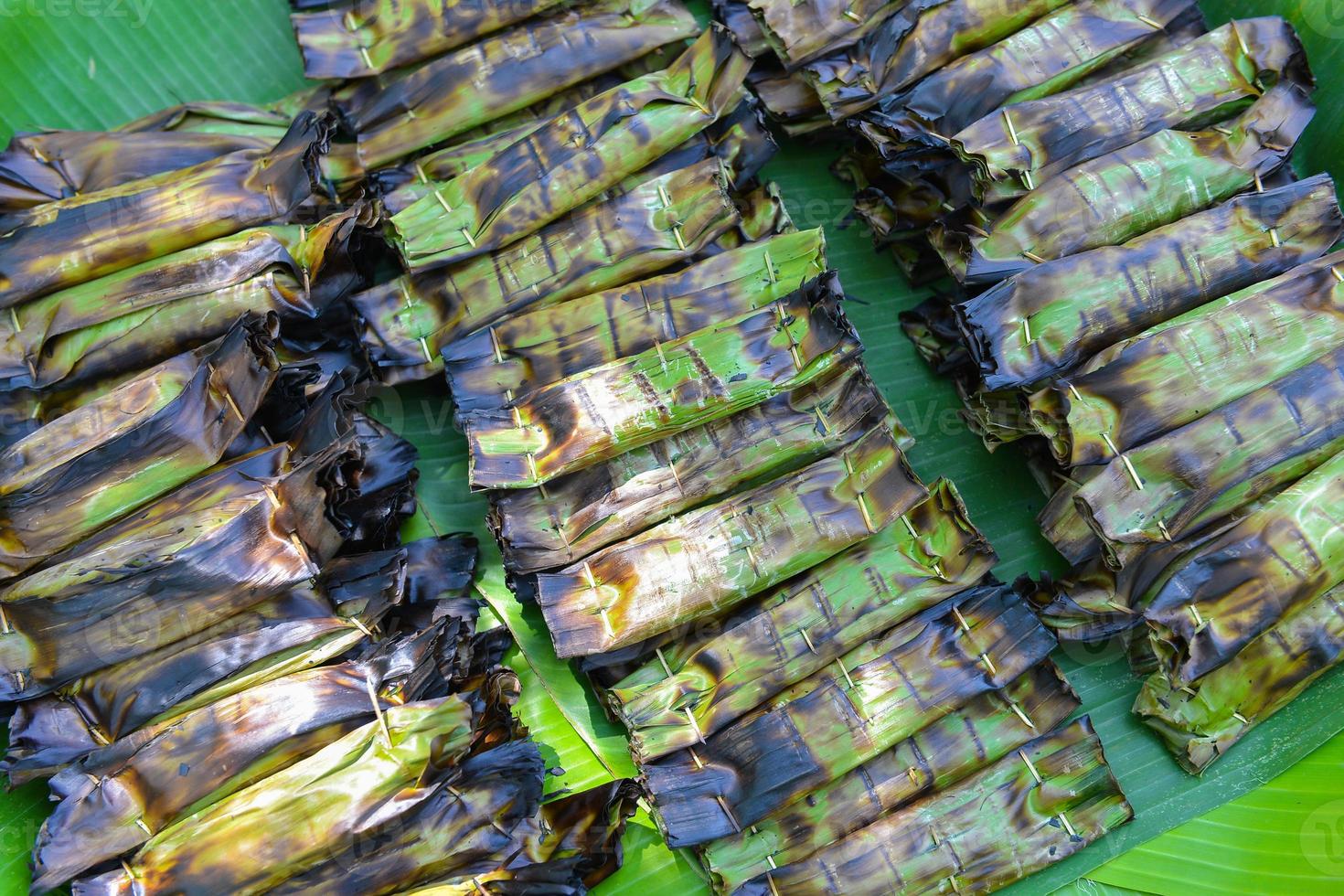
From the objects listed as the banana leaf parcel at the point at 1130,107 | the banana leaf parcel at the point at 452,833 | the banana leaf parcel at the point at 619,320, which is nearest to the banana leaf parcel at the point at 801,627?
the banana leaf parcel at the point at 452,833

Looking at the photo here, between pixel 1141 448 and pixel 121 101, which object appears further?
pixel 121 101

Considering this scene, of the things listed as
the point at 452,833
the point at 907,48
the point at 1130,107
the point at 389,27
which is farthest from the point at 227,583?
the point at 1130,107

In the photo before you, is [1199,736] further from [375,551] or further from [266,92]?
[266,92]

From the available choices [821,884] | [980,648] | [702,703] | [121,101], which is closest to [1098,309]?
[980,648]

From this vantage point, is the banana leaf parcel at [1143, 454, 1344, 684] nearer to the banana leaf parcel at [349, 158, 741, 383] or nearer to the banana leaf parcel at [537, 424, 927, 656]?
the banana leaf parcel at [537, 424, 927, 656]

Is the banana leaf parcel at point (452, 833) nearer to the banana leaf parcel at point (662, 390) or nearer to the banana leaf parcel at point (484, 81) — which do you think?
the banana leaf parcel at point (662, 390)

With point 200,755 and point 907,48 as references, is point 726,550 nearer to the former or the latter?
point 200,755
